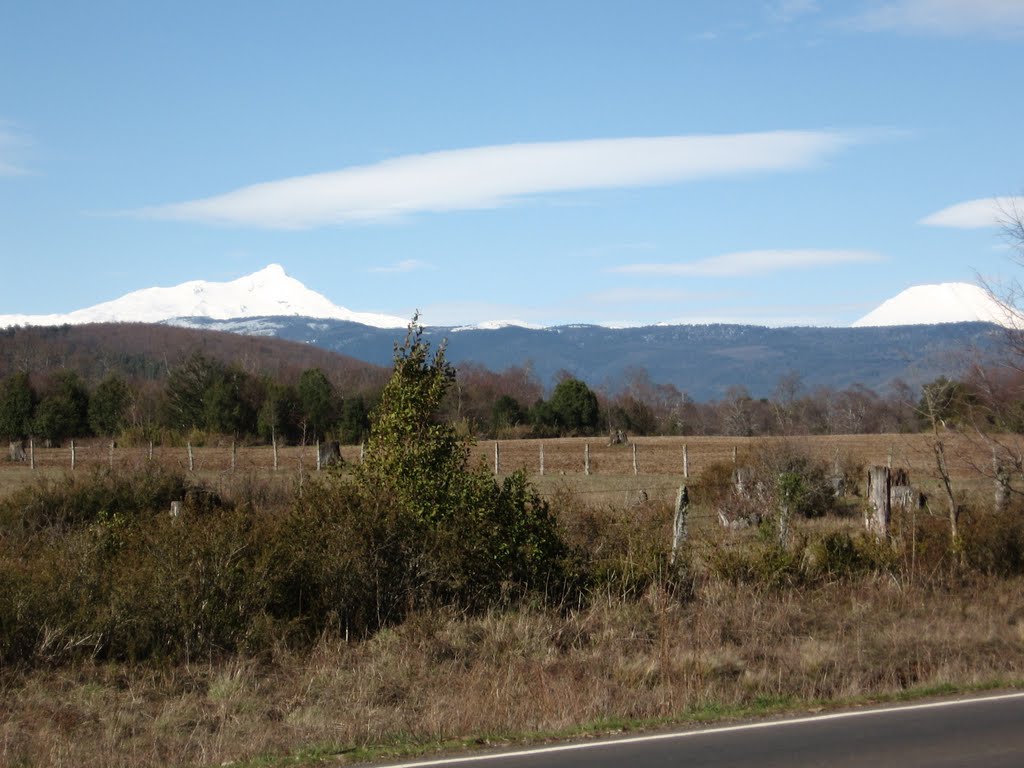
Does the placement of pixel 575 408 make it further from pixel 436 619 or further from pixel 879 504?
pixel 436 619

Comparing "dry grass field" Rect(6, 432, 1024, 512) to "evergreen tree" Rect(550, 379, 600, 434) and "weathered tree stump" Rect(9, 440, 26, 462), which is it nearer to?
"weathered tree stump" Rect(9, 440, 26, 462)

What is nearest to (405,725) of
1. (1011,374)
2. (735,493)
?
(1011,374)

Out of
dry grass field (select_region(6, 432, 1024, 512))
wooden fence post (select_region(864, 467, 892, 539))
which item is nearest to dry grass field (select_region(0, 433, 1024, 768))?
wooden fence post (select_region(864, 467, 892, 539))

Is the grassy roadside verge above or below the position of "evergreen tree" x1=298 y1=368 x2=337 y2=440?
below

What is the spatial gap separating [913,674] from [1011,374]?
10.9 metres

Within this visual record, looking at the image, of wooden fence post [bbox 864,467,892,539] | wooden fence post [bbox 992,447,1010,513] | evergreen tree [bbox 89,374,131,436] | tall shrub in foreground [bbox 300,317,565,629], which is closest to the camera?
tall shrub in foreground [bbox 300,317,565,629]

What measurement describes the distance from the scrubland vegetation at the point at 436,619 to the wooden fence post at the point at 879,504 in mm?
227

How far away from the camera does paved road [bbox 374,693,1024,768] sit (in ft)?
25.2

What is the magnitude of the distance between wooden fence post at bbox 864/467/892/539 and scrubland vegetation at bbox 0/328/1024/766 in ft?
0.74

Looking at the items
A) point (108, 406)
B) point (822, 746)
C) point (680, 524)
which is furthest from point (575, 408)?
point (822, 746)

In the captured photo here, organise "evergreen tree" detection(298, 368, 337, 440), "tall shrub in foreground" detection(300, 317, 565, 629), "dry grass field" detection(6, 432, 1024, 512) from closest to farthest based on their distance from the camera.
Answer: "tall shrub in foreground" detection(300, 317, 565, 629) → "dry grass field" detection(6, 432, 1024, 512) → "evergreen tree" detection(298, 368, 337, 440)

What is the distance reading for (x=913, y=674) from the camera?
11570 millimetres

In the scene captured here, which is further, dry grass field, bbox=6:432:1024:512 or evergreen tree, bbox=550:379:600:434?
evergreen tree, bbox=550:379:600:434

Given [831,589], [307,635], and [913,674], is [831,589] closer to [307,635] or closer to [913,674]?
[913,674]
